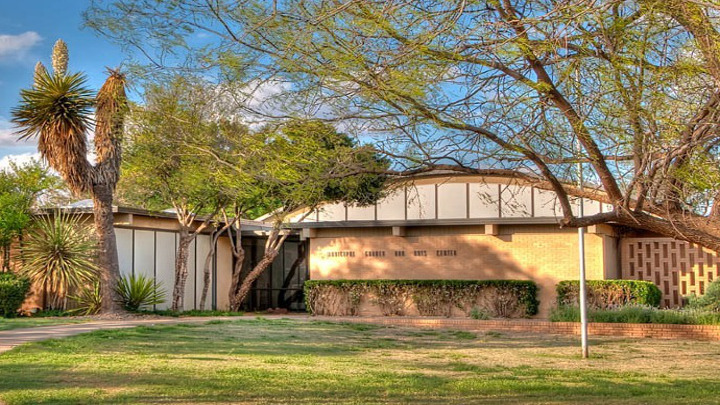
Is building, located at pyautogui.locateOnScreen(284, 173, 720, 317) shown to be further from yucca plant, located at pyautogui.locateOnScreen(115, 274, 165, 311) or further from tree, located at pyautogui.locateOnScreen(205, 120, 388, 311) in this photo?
tree, located at pyautogui.locateOnScreen(205, 120, 388, 311)

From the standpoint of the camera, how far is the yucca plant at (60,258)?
2370cm

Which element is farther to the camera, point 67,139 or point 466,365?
point 67,139

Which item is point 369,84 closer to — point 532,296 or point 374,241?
point 532,296

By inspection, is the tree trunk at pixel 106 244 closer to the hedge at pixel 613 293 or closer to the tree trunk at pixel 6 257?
the tree trunk at pixel 6 257

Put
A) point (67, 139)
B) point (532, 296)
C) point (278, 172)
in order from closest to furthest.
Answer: point (278, 172), point (67, 139), point (532, 296)

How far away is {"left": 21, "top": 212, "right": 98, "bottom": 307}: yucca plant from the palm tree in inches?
42.0

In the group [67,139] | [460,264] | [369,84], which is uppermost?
[67,139]

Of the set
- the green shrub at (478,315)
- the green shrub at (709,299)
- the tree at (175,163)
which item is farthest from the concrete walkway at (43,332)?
the green shrub at (709,299)

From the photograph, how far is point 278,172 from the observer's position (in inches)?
385

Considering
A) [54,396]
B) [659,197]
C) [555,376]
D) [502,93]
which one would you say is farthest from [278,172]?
[555,376]

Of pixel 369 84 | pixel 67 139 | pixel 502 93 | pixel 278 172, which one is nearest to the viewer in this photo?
pixel 369 84

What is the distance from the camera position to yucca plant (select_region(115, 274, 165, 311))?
961 inches

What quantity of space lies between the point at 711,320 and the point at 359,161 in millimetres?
12431

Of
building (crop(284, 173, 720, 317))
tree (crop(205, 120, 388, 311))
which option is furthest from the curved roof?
tree (crop(205, 120, 388, 311))
